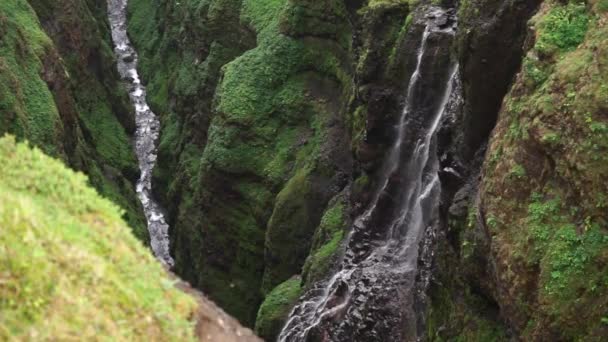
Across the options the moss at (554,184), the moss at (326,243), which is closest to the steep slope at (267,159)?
the moss at (326,243)

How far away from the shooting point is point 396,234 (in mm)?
24031

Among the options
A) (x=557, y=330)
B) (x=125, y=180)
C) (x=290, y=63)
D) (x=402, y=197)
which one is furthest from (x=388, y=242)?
(x=125, y=180)

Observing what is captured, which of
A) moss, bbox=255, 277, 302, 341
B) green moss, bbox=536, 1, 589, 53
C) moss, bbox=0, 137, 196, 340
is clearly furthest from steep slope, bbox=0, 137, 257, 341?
moss, bbox=255, 277, 302, 341

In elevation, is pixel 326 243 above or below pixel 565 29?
below

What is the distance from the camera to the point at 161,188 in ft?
157

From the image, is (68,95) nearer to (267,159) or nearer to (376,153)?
(267,159)

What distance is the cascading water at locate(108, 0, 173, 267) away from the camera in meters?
44.7

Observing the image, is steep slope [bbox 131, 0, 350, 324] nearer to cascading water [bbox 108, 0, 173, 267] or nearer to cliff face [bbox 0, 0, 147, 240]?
cascading water [bbox 108, 0, 173, 267]

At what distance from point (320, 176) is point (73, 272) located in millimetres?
23738

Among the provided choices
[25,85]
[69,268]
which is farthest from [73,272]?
[25,85]

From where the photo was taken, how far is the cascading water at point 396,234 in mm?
21781

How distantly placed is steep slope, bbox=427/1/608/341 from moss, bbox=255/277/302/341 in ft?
35.8

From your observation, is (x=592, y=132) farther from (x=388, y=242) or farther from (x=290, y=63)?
(x=290, y=63)

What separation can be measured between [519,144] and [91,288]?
1023 centimetres
